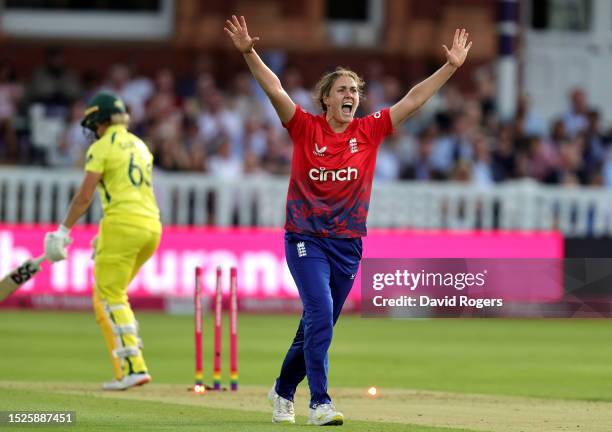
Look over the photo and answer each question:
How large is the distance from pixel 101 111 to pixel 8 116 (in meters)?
11.3

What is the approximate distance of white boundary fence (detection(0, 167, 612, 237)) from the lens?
24.4 m

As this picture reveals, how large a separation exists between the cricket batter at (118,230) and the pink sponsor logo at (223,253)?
9.00m

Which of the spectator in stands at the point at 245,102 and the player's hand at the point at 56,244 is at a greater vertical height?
the spectator in stands at the point at 245,102

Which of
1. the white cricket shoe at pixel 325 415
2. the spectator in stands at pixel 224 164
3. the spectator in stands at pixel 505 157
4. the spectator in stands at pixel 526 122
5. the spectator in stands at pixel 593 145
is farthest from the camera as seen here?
the spectator in stands at pixel 526 122

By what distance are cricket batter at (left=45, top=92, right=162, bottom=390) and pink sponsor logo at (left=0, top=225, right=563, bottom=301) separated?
9.00m

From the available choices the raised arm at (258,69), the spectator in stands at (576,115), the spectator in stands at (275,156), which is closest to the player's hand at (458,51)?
the raised arm at (258,69)

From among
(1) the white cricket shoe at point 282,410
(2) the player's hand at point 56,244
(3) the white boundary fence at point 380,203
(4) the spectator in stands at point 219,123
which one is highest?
(4) the spectator in stands at point 219,123

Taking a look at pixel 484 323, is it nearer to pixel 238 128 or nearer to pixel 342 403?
pixel 238 128

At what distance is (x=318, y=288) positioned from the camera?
37.5ft

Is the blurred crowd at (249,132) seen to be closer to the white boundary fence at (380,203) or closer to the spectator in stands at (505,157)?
the spectator in stands at (505,157)

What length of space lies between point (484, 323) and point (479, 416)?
36.9 feet

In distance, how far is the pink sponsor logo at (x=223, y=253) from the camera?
23.3 m

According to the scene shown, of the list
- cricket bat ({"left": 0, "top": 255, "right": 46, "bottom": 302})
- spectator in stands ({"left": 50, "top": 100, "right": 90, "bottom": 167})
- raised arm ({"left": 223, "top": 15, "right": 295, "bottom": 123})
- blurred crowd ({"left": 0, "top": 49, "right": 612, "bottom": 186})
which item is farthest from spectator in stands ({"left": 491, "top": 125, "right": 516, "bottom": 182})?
raised arm ({"left": 223, "top": 15, "right": 295, "bottom": 123})

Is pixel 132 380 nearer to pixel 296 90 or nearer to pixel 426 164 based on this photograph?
pixel 426 164
